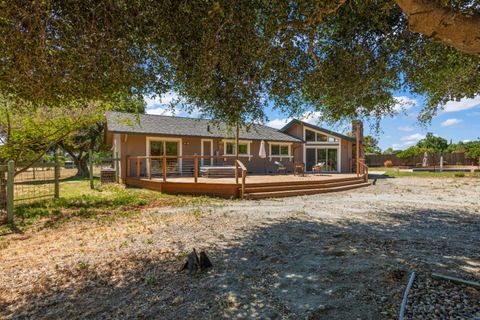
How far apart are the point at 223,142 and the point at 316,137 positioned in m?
8.79

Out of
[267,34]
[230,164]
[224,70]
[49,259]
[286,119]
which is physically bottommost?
[49,259]

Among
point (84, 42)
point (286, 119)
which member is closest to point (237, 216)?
point (286, 119)

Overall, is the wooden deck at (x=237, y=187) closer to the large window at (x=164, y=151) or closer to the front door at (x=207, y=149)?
the large window at (x=164, y=151)

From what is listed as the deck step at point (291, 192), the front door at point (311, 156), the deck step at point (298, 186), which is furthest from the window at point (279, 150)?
the deck step at point (291, 192)

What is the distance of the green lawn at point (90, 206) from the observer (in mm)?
7363

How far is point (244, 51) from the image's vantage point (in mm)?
4738

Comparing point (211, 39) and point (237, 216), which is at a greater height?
point (211, 39)

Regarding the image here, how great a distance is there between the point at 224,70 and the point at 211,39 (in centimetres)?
84

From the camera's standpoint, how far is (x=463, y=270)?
352cm

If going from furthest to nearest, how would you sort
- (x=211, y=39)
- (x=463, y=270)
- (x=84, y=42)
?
(x=211, y=39) → (x=84, y=42) → (x=463, y=270)

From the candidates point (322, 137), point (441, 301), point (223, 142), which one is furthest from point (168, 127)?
point (441, 301)

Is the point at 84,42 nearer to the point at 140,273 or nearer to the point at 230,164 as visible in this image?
the point at 140,273

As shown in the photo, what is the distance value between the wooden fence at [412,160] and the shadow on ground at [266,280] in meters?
31.4

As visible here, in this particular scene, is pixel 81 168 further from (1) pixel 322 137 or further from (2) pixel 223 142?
(1) pixel 322 137
